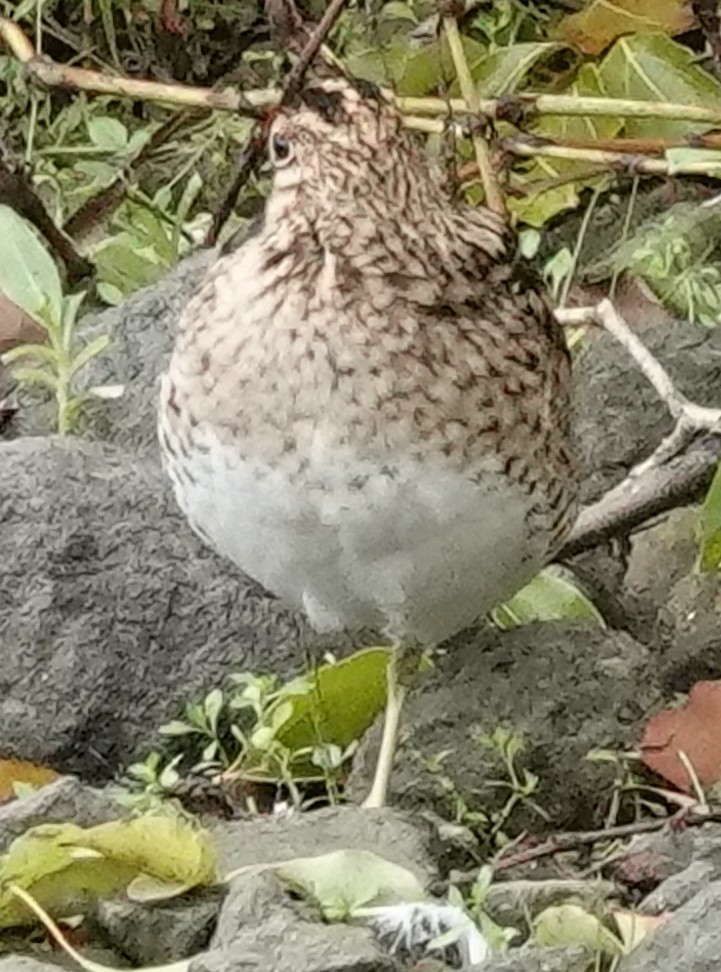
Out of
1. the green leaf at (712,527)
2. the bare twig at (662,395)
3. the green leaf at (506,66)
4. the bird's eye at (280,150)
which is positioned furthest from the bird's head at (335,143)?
the green leaf at (506,66)

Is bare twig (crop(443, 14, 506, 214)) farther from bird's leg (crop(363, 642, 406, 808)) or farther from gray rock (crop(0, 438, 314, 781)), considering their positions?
bird's leg (crop(363, 642, 406, 808))

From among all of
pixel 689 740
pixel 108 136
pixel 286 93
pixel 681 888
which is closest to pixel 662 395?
pixel 689 740

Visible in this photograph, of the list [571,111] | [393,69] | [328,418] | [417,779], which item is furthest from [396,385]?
[393,69]

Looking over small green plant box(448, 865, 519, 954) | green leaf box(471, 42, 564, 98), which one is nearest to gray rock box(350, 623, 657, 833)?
small green plant box(448, 865, 519, 954)

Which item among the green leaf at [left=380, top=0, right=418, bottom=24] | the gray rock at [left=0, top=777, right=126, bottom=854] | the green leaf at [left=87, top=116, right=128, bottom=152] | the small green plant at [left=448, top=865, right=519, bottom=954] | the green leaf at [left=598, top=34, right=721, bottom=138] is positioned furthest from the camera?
the green leaf at [left=380, top=0, right=418, bottom=24]

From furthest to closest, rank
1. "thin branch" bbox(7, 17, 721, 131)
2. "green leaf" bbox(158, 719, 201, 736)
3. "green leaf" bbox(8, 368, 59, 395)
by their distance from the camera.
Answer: "thin branch" bbox(7, 17, 721, 131)
"green leaf" bbox(8, 368, 59, 395)
"green leaf" bbox(158, 719, 201, 736)

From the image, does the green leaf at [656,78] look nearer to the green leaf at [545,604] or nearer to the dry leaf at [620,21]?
the dry leaf at [620,21]

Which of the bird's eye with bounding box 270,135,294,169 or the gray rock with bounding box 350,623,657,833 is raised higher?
the bird's eye with bounding box 270,135,294,169
